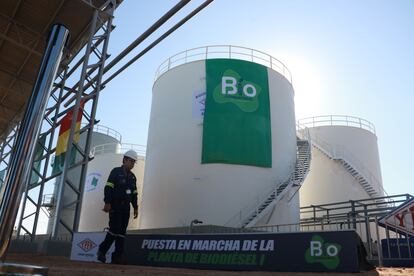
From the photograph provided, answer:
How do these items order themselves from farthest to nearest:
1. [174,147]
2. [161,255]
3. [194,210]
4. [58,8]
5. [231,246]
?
[174,147]
[194,210]
[58,8]
[161,255]
[231,246]

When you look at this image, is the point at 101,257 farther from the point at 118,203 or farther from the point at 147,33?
the point at 147,33

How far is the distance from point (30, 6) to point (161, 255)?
30.0ft

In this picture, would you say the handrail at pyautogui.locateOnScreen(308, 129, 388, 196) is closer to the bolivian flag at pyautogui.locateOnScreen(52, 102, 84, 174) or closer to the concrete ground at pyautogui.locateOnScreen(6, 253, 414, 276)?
the bolivian flag at pyautogui.locateOnScreen(52, 102, 84, 174)

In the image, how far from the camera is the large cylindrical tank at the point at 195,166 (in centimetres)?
1338

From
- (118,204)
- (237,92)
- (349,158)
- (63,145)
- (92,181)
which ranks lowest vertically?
(118,204)

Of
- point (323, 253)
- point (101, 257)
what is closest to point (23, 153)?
point (323, 253)

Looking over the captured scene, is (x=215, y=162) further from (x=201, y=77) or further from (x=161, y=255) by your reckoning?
(x=161, y=255)

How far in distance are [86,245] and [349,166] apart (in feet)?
56.7

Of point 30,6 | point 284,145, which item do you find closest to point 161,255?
point 30,6

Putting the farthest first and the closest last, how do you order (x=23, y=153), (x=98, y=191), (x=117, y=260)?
(x=98, y=191), (x=117, y=260), (x=23, y=153)

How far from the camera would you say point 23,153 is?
905mm

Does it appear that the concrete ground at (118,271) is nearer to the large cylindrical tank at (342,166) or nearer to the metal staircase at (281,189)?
the metal staircase at (281,189)

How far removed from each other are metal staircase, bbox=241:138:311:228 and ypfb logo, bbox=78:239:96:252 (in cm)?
765

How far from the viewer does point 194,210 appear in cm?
1331
